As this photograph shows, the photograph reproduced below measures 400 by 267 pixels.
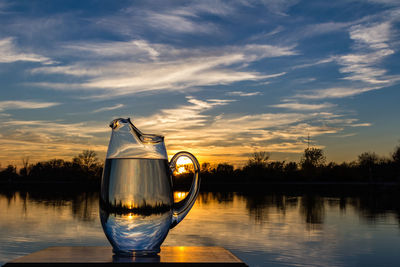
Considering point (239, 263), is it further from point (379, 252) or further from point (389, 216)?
point (389, 216)

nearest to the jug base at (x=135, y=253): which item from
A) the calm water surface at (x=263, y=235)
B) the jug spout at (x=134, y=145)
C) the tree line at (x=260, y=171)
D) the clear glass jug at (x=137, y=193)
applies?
the clear glass jug at (x=137, y=193)

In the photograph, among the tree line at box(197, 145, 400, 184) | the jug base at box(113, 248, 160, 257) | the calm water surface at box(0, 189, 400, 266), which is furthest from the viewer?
the tree line at box(197, 145, 400, 184)

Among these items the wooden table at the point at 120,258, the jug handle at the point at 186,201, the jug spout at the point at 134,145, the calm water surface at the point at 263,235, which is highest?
the jug spout at the point at 134,145

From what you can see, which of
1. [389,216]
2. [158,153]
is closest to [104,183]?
[158,153]

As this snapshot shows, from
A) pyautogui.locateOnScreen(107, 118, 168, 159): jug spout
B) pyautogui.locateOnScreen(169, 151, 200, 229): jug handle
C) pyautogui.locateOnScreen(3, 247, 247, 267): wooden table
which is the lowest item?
pyautogui.locateOnScreen(3, 247, 247, 267): wooden table

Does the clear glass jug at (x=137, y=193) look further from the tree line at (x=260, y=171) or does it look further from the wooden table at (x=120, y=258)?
the tree line at (x=260, y=171)

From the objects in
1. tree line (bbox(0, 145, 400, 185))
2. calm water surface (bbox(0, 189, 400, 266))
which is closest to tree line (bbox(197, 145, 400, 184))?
tree line (bbox(0, 145, 400, 185))

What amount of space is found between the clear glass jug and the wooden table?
5 cm

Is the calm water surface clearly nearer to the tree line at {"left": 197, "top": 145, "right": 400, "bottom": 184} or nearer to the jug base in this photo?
the jug base

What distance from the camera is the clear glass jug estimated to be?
3.68 ft

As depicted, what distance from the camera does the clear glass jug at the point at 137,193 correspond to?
1.12 meters

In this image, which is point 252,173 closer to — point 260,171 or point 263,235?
point 260,171

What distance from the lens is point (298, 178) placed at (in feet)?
179

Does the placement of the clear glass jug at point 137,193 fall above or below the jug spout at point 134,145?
below
